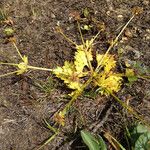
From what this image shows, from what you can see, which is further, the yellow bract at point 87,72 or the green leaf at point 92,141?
the yellow bract at point 87,72

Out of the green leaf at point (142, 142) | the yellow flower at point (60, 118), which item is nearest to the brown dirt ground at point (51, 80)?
the yellow flower at point (60, 118)

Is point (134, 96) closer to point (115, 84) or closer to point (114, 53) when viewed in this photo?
point (115, 84)

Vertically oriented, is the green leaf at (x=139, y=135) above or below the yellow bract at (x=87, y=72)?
below

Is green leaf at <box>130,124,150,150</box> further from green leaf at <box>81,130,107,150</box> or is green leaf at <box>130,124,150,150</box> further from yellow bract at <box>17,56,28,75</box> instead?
yellow bract at <box>17,56,28,75</box>

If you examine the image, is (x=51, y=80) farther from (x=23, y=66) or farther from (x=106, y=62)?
(x=106, y=62)

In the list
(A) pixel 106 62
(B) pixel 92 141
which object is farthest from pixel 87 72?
(B) pixel 92 141

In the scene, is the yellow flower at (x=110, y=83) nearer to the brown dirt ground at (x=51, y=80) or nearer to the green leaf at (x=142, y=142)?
the brown dirt ground at (x=51, y=80)
